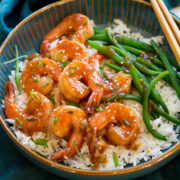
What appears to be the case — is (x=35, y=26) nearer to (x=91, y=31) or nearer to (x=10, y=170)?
(x=91, y=31)

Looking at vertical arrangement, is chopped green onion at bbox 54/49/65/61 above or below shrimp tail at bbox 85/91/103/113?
above

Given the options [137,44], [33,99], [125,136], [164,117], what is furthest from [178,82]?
[33,99]

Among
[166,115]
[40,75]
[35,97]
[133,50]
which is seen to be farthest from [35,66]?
[166,115]

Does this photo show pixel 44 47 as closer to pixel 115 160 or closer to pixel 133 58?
pixel 133 58

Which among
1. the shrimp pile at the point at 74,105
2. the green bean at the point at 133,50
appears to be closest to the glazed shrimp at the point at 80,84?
the shrimp pile at the point at 74,105

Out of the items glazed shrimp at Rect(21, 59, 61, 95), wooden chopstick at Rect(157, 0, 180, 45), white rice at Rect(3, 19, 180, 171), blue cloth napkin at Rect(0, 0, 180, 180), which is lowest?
blue cloth napkin at Rect(0, 0, 180, 180)

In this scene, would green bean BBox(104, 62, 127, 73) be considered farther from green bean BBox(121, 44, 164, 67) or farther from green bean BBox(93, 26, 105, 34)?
green bean BBox(93, 26, 105, 34)

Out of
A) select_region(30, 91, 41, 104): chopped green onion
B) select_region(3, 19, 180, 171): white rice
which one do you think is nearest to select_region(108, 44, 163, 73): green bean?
select_region(3, 19, 180, 171): white rice

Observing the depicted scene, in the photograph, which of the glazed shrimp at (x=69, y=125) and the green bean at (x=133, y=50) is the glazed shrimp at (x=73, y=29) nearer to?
the green bean at (x=133, y=50)
